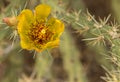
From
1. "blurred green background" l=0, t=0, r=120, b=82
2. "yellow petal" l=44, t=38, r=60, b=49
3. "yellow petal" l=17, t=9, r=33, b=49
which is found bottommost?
"blurred green background" l=0, t=0, r=120, b=82

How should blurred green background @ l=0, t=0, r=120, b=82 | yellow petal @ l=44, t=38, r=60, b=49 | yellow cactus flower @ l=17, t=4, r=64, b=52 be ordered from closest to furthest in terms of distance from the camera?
yellow petal @ l=44, t=38, r=60, b=49
yellow cactus flower @ l=17, t=4, r=64, b=52
blurred green background @ l=0, t=0, r=120, b=82

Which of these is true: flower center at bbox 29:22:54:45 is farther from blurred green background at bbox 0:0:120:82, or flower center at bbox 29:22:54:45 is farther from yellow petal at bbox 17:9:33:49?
blurred green background at bbox 0:0:120:82

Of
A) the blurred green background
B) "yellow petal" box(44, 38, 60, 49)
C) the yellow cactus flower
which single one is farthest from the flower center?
the blurred green background

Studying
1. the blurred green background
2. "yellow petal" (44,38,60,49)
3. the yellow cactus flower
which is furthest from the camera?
the blurred green background

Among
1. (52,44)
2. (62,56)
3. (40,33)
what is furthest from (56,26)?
(62,56)

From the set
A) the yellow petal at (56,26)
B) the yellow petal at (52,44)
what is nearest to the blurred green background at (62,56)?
the yellow petal at (56,26)

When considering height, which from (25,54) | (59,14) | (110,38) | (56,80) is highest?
(59,14)

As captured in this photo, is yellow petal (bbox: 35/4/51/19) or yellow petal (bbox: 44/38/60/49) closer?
yellow petal (bbox: 44/38/60/49)

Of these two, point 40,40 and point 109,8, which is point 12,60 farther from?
point 40,40

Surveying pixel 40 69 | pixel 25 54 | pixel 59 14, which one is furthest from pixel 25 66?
pixel 59 14
